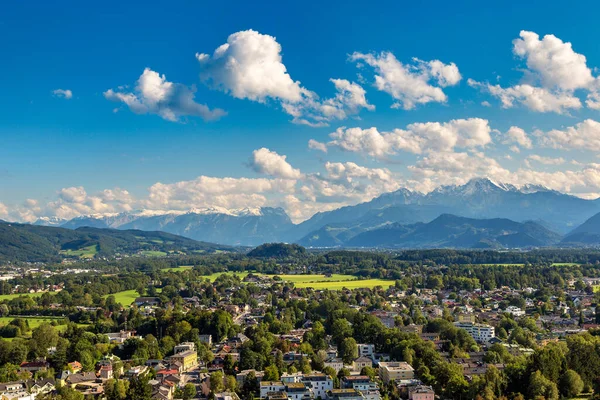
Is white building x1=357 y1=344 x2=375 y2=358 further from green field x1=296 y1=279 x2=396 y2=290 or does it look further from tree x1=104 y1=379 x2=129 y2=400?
green field x1=296 y1=279 x2=396 y2=290

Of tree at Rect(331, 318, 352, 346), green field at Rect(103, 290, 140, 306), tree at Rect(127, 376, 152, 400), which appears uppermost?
green field at Rect(103, 290, 140, 306)

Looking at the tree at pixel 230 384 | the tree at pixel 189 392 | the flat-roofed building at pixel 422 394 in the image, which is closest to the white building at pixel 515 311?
the flat-roofed building at pixel 422 394

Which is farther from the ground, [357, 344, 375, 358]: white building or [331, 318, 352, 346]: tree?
[331, 318, 352, 346]: tree

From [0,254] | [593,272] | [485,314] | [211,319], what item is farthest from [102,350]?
[0,254]

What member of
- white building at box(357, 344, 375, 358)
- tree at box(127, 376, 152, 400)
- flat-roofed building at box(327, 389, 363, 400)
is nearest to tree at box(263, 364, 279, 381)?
flat-roofed building at box(327, 389, 363, 400)

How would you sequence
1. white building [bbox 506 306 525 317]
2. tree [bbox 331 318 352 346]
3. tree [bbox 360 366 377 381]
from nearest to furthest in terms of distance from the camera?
tree [bbox 360 366 377 381] < tree [bbox 331 318 352 346] < white building [bbox 506 306 525 317]

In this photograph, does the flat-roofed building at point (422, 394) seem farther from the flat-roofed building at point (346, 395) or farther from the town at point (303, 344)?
the flat-roofed building at point (346, 395)

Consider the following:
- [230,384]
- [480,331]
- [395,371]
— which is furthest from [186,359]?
[480,331]
